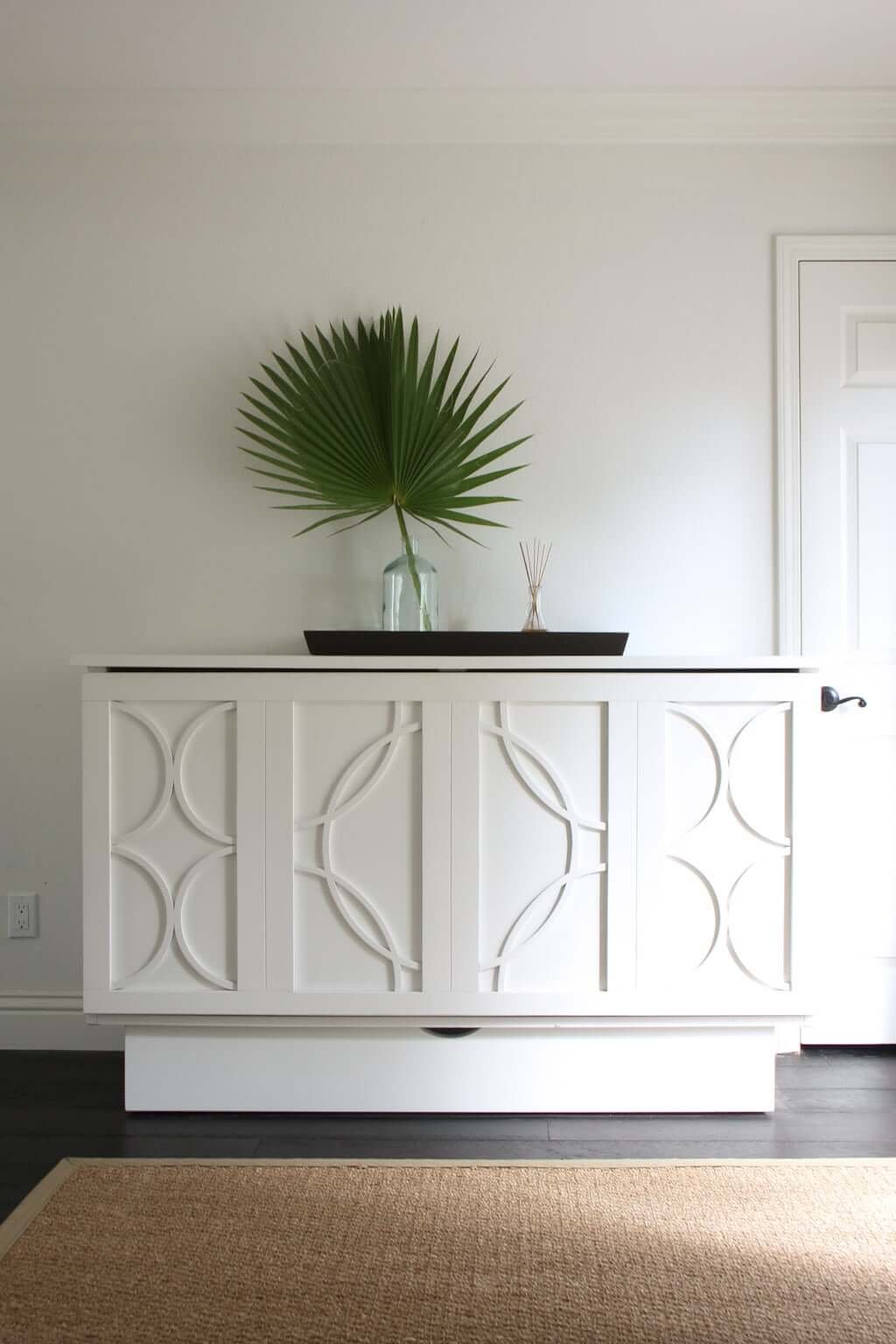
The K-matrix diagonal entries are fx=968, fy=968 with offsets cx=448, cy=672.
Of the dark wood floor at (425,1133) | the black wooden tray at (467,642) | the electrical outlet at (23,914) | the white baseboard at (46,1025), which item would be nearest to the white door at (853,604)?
the dark wood floor at (425,1133)

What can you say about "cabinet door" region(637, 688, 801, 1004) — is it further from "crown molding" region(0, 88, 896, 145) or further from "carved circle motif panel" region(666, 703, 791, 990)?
"crown molding" region(0, 88, 896, 145)

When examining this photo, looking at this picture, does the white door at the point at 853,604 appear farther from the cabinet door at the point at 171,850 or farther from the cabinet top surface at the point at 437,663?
Result: the cabinet door at the point at 171,850

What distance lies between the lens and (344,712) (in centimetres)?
181

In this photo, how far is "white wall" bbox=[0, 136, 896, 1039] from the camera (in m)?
2.28

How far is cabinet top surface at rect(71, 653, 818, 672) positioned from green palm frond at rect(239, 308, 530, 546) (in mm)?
414

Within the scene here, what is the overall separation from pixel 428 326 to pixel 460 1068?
164 cm

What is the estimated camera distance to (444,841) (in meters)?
1.80

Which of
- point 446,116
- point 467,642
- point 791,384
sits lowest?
point 467,642

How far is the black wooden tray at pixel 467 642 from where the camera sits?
1.89 m

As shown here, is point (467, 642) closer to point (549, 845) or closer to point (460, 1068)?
point (549, 845)

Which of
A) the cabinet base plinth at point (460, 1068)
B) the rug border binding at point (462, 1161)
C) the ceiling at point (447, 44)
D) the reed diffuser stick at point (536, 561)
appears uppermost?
the ceiling at point (447, 44)

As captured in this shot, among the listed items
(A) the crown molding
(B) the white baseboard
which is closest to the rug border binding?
(B) the white baseboard

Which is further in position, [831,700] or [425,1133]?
[831,700]

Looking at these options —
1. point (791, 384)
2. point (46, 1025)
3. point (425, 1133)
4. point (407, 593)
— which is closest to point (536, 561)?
point (407, 593)
